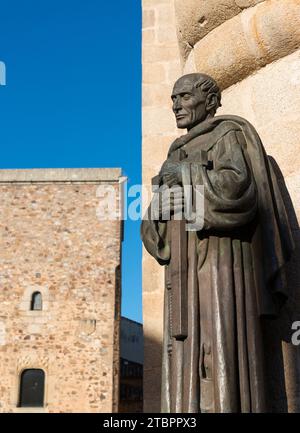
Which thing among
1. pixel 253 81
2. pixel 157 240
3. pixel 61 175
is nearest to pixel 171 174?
pixel 157 240

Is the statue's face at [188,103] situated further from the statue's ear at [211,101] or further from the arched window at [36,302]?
the arched window at [36,302]

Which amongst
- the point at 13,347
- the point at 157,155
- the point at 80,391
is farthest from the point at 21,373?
the point at 157,155

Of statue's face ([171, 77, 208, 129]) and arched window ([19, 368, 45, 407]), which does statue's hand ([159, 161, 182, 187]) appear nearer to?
statue's face ([171, 77, 208, 129])

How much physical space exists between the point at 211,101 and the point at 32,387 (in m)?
11.7

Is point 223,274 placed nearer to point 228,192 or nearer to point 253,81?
point 228,192

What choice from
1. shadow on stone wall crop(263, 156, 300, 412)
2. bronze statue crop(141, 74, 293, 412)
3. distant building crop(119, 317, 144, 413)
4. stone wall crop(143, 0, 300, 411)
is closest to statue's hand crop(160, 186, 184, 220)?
bronze statue crop(141, 74, 293, 412)

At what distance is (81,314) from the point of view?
13211 mm

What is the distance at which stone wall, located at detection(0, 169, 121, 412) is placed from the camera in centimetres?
1277

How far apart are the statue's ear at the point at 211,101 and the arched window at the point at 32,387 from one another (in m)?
11.5

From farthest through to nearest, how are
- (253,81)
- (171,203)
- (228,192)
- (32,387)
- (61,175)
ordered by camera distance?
(61,175) → (32,387) → (253,81) → (171,203) → (228,192)

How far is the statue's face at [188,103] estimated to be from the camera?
8.14 feet

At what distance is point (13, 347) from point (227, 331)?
1190cm

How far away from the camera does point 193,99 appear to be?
249cm

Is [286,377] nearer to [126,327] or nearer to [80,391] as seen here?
[80,391]
